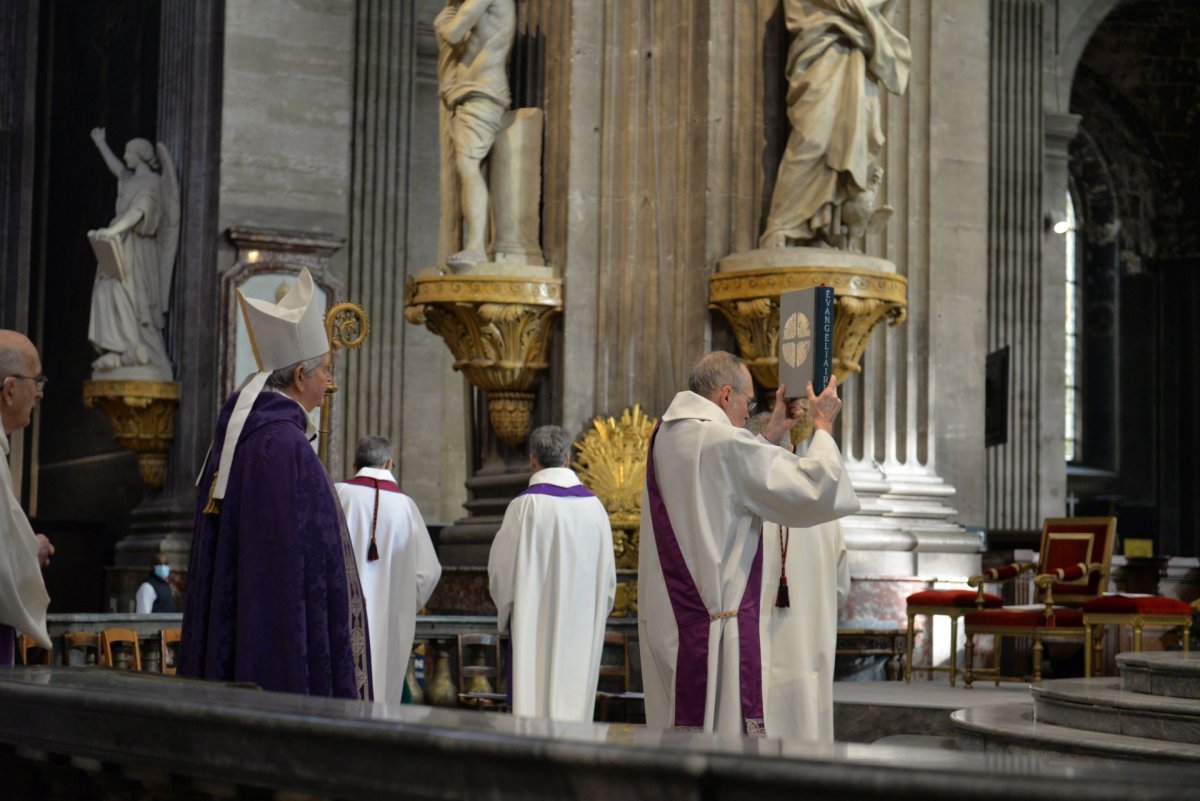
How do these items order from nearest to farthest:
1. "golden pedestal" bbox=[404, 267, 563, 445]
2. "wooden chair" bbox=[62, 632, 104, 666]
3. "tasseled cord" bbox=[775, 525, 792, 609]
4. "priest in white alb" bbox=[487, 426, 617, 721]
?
"tasseled cord" bbox=[775, 525, 792, 609] → "wooden chair" bbox=[62, 632, 104, 666] → "priest in white alb" bbox=[487, 426, 617, 721] → "golden pedestal" bbox=[404, 267, 563, 445]

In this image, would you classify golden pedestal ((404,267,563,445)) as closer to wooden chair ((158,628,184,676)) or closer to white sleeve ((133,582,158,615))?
wooden chair ((158,628,184,676))

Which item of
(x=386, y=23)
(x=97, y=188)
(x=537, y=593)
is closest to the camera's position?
(x=537, y=593)

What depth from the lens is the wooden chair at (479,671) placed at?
29.2 ft

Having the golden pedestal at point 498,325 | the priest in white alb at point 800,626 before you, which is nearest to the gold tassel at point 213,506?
the priest in white alb at point 800,626

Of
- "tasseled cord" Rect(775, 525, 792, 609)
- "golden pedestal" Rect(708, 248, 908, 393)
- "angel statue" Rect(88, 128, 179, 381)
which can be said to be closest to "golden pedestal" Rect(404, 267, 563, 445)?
"golden pedestal" Rect(708, 248, 908, 393)

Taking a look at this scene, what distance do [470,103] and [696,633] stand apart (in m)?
4.94

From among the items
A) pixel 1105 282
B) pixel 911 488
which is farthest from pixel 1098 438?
pixel 911 488

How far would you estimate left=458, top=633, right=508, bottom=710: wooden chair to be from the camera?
29.2ft

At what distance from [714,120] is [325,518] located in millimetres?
5603

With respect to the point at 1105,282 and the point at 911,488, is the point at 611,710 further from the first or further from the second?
the point at 1105,282

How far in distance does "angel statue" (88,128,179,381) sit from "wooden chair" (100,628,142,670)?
7869 millimetres

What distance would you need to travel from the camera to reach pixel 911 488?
9938mm

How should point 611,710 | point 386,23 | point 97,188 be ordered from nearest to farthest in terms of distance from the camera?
point 611,710 → point 386,23 → point 97,188

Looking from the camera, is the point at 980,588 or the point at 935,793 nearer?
the point at 935,793
